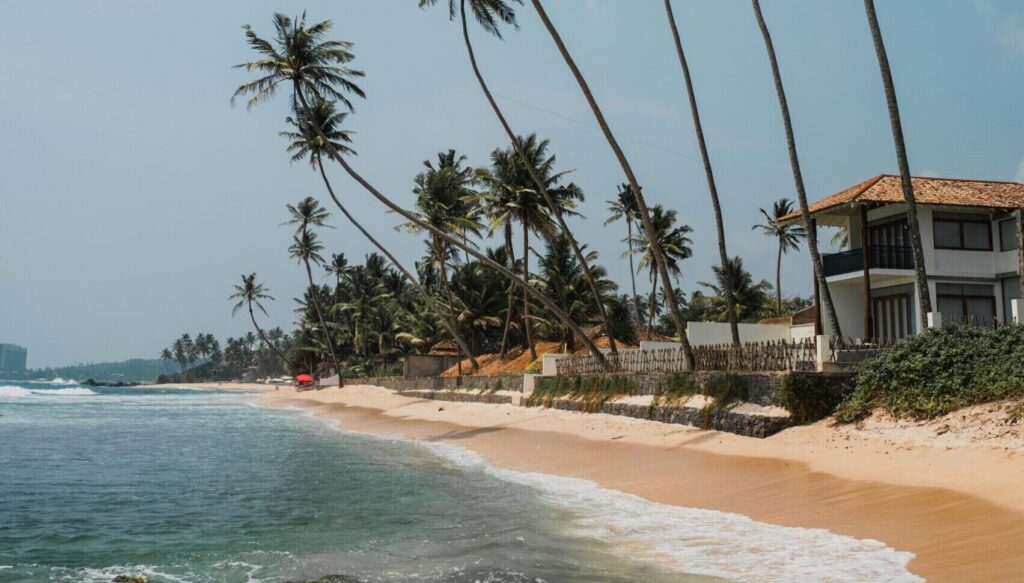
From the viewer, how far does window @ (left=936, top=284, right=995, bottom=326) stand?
79.1 ft

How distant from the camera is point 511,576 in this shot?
25.8 ft

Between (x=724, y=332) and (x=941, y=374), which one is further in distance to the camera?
(x=724, y=332)

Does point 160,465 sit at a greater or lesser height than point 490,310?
lesser

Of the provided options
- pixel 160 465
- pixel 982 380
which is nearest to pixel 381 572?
pixel 982 380

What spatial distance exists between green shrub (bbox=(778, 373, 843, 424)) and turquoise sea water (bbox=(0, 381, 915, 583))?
205 inches

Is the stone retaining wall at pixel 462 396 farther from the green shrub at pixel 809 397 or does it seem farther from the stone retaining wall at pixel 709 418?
the green shrub at pixel 809 397

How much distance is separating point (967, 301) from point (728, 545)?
63.1 ft

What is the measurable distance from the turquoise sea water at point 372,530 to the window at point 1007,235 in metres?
17.7

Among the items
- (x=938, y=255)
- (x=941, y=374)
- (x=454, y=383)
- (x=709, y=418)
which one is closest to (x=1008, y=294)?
(x=938, y=255)

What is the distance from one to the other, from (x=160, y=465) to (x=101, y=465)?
→ 1444 mm

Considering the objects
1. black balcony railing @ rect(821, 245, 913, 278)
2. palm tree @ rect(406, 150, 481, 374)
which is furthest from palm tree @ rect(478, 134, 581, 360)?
black balcony railing @ rect(821, 245, 913, 278)

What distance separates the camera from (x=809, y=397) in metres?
16.6

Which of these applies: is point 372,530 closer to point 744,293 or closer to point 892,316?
point 892,316

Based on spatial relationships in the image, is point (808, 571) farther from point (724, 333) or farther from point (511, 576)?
point (724, 333)
